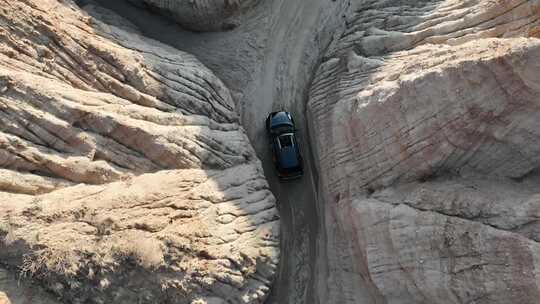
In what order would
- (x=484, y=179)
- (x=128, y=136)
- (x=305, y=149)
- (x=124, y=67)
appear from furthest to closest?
(x=305, y=149) < (x=124, y=67) < (x=128, y=136) < (x=484, y=179)

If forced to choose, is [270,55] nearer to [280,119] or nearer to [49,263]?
[280,119]

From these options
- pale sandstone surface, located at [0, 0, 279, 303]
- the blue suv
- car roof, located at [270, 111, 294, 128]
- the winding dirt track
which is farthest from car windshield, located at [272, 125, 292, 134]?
pale sandstone surface, located at [0, 0, 279, 303]

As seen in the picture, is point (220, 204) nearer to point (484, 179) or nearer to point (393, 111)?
point (393, 111)

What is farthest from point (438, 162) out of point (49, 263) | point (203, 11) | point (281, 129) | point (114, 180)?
point (203, 11)

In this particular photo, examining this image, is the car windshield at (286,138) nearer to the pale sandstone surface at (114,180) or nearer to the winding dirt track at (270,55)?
the winding dirt track at (270,55)

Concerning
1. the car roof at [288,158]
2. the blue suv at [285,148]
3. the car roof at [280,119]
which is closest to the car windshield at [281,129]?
the blue suv at [285,148]

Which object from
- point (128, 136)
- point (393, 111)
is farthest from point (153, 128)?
point (393, 111)
